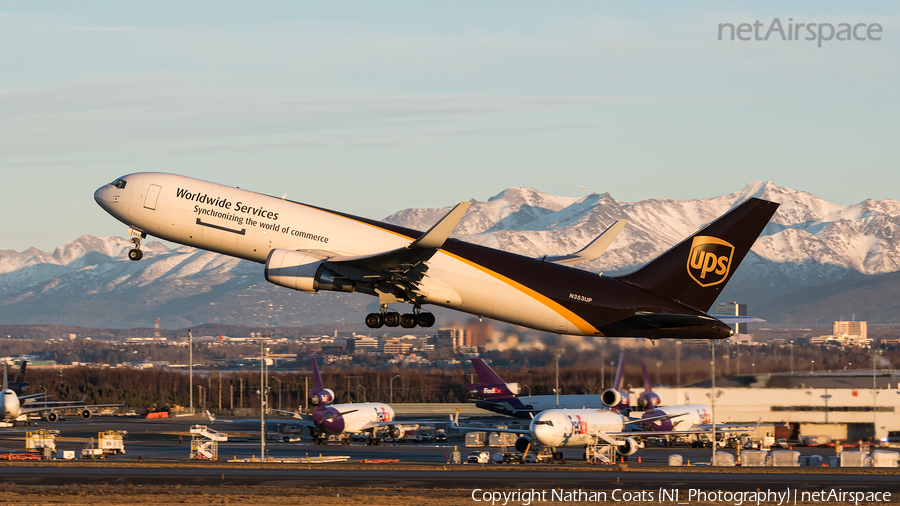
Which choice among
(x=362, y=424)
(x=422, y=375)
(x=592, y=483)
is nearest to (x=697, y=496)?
(x=592, y=483)

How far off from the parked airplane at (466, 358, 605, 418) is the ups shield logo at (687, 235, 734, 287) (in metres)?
56.6

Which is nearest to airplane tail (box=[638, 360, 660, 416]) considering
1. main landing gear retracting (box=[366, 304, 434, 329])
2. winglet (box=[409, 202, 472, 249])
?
main landing gear retracting (box=[366, 304, 434, 329])

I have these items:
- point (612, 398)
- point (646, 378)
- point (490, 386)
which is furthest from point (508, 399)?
Answer: point (612, 398)

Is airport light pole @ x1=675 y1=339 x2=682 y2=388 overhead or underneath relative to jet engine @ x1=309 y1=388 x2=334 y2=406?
overhead

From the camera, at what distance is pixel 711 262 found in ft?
165

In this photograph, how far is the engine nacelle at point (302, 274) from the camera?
49.4 m

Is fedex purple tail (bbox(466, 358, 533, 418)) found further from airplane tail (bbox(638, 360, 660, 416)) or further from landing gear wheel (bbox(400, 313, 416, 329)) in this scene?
landing gear wheel (bbox(400, 313, 416, 329))

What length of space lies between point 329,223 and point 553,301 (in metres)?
10.9

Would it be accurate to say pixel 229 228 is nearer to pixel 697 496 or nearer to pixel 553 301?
pixel 553 301

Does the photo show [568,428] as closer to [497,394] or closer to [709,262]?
[497,394]

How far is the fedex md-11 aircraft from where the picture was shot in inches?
1935

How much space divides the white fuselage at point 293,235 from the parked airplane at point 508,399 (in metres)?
55.8

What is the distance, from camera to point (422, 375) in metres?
129

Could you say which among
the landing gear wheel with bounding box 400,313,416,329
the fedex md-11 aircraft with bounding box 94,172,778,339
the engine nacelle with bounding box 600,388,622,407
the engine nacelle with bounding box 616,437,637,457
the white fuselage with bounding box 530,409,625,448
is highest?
the fedex md-11 aircraft with bounding box 94,172,778,339
